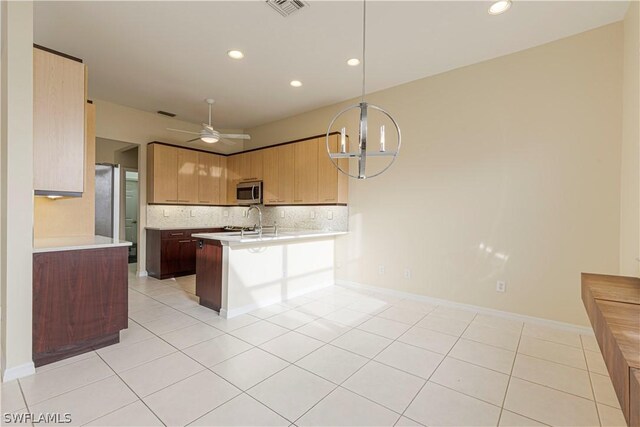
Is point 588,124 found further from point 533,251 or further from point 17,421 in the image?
point 17,421

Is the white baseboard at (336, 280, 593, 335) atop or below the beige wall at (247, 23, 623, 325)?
below

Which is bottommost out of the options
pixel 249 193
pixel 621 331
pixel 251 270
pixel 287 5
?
pixel 251 270

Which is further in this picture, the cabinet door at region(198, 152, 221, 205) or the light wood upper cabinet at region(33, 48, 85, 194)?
the cabinet door at region(198, 152, 221, 205)

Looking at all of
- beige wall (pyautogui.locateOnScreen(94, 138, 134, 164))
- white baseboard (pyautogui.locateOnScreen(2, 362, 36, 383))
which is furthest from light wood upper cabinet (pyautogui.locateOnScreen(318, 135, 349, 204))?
beige wall (pyautogui.locateOnScreen(94, 138, 134, 164))

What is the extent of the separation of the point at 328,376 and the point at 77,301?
2153mm

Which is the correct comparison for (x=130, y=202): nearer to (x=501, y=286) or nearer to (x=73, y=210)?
(x=73, y=210)

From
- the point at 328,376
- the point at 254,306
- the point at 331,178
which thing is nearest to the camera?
the point at 328,376

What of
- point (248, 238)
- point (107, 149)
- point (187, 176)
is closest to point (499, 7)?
point (248, 238)

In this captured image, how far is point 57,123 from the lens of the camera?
242 centimetres

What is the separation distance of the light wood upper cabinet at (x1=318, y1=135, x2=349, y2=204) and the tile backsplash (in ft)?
1.10

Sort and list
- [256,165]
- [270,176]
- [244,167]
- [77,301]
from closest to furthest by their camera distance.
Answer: [77,301] → [270,176] → [256,165] → [244,167]

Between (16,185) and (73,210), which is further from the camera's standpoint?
(73,210)

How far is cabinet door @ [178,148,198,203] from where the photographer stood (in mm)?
5438

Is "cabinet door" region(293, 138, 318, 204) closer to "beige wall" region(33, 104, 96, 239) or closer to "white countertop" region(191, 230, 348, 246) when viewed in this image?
"white countertop" region(191, 230, 348, 246)
